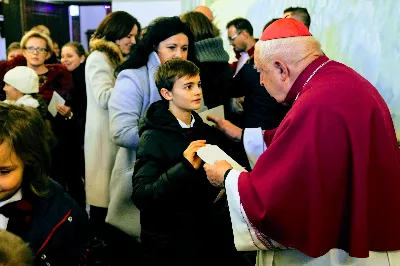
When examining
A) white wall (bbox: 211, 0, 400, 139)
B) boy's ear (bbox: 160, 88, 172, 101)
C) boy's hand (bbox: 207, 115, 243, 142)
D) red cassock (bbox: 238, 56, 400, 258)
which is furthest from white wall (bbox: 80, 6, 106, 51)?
red cassock (bbox: 238, 56, 400, 258)

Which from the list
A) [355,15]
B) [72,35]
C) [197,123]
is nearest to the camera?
[197,123]

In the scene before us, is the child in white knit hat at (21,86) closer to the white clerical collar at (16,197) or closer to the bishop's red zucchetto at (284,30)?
the white clerical collar at (16,197)

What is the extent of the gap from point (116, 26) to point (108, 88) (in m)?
0.52

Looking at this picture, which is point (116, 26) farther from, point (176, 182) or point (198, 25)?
point (176, 182)

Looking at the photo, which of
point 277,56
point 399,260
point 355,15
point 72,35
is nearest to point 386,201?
point 399,260

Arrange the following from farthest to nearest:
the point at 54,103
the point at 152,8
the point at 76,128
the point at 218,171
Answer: the point at 152,8 → the point at 76,128 → the point at 54,103 → the point at 218,171

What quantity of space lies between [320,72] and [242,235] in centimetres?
72

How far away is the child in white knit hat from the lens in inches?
158

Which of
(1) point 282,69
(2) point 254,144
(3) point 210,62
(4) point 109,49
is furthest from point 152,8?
(1) point 282,69

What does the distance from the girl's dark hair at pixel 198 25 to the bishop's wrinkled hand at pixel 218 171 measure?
1730 mm

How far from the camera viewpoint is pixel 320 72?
79.0 inches

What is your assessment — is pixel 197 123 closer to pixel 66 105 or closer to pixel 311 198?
pixel 311 198

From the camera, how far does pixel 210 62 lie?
361 centimetres

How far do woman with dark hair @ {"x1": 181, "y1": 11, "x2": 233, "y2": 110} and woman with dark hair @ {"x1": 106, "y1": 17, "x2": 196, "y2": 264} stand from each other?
391 mm
